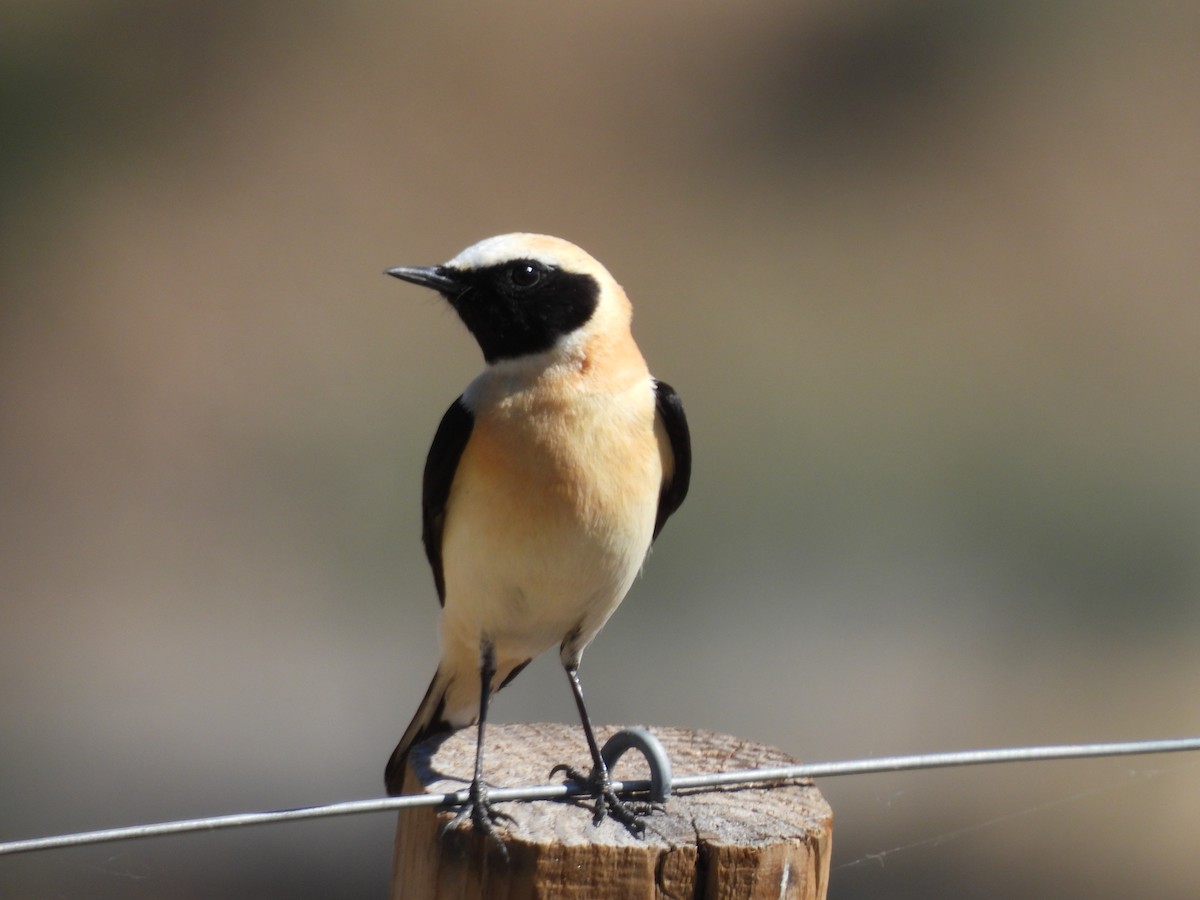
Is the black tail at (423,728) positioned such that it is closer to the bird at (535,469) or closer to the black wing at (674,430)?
the bird at (535,469)

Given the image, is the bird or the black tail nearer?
the bird

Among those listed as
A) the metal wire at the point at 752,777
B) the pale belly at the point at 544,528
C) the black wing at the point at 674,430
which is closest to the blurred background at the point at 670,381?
the pale belly at the point at 544,528

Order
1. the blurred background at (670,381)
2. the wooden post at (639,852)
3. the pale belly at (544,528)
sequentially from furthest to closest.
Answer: the blurred background at (670,381) → the pale belly at (544,528) → the wooden post at (639,852)

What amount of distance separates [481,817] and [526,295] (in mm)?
1513

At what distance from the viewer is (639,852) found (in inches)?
102

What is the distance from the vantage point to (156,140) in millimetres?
13609

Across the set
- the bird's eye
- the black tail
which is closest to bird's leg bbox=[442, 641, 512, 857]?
the black tail

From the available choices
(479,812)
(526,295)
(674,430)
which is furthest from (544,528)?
(479,812)

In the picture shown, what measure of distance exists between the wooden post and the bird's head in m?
1.17

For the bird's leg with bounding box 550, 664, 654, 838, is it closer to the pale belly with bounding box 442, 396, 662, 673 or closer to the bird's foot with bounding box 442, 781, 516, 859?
the bird's foot with bounding box 442, 781, 516, 859

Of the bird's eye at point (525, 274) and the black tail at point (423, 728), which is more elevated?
the bird's eye at point (525, 274)

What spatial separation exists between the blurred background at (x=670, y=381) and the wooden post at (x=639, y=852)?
3.91 m

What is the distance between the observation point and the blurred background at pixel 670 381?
26.6 feet

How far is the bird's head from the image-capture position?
3.74 metres
